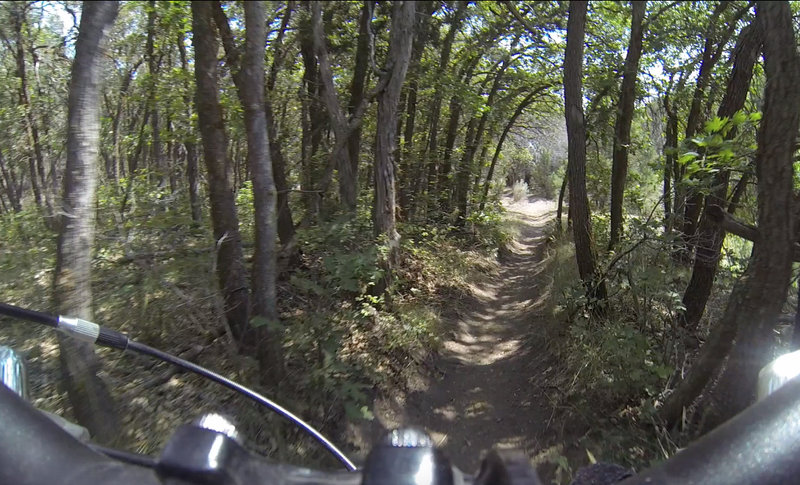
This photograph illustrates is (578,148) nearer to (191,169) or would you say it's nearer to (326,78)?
(326,78)

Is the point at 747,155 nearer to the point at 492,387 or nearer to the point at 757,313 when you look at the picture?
the point at 757,313

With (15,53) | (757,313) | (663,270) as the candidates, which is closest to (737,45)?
(663,270)

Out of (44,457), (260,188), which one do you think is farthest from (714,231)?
(44,457)

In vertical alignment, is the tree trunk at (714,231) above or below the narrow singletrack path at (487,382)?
above

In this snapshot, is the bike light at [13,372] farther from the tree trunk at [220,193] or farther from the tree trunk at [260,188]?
the tree trunk at [220,193]

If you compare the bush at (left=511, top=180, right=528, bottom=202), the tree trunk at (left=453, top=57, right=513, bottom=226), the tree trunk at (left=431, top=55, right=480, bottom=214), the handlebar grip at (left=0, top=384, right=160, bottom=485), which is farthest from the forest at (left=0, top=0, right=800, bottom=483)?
the bush at (left=511, top=180, right=528, bottom=202)

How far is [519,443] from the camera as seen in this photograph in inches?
167

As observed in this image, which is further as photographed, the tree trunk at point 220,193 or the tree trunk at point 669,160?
the tree trunk at point 669,160

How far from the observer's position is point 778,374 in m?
1.18

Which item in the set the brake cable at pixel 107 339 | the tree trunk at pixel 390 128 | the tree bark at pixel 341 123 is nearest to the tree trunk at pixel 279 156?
the tree bark at pixel 341 123

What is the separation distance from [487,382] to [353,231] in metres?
2.34

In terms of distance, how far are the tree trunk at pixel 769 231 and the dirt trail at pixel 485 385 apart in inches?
49.2

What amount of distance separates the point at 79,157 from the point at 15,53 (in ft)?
34.0

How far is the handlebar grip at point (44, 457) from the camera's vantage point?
0.95 metres
